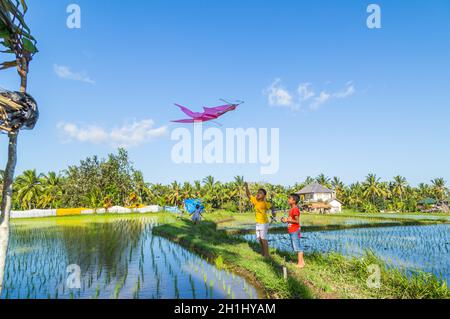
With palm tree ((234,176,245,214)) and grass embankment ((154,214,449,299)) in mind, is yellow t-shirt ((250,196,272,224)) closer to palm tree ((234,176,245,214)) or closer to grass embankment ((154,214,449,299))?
grass embankment ((154,214,449,299))

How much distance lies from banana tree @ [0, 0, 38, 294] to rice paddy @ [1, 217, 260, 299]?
2.25 metres

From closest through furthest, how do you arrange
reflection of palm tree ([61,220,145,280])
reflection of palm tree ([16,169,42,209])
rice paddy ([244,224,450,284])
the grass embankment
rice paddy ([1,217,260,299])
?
the grass embankment → rice paddy ([1,217,260,299]) → reflection of palm tree ([61,220,145,280]) → rice paddy ([244,224,450,284]) → reflection of palm tree ([16,169,42,209])

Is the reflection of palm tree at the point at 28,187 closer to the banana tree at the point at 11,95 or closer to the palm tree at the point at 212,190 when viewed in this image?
the palm tree at the point at 212,190

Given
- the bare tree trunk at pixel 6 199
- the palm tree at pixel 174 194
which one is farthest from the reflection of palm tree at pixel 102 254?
the palm tree at pixel 174 194

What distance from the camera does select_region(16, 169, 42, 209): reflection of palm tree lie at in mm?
38406

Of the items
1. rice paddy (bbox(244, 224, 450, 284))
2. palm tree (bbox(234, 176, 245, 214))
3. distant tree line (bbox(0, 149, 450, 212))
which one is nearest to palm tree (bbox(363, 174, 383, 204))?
distant tree line (bbox(0, 149, 450, 212))

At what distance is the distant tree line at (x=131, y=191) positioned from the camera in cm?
3878

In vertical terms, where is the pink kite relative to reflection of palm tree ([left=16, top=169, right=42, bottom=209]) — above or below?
above

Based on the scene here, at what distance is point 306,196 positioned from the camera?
4662 cm

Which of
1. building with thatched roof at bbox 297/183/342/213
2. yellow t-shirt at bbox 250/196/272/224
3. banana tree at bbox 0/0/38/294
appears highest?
banana tree at bbox 0/0/38/294

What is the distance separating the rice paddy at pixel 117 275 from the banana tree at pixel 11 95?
225 cm
